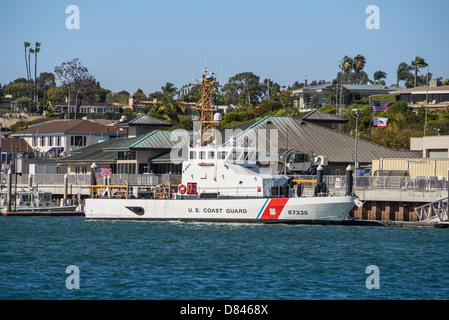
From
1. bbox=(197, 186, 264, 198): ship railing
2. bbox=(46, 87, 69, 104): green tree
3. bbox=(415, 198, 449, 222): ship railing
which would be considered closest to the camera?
bbox=(197, 186, 264, 198): ship railing

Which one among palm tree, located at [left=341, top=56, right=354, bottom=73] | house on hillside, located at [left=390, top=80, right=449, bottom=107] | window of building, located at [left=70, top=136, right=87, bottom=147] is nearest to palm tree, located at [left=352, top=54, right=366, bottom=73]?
palm tree, located at [left=341, top=56, right=354, bottom=73]

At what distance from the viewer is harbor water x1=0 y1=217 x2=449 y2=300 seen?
2765 centimetres

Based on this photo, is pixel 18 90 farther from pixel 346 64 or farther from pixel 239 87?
pixel 346 64

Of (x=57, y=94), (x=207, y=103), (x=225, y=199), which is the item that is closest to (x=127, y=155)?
(x=207, y=103)

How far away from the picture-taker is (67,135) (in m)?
103

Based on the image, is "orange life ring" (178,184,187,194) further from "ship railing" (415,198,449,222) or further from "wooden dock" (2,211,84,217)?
"ship railing" (415,198,449,222)

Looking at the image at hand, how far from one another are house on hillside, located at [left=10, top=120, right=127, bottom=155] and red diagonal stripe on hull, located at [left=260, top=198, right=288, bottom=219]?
5621 cm

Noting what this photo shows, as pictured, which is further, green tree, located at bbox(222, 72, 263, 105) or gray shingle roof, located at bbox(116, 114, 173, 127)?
green tree, located at bbox(222, 72, 263, 105)

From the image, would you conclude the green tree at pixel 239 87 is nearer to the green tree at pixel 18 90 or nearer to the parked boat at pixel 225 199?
the green tree at pixel 18 90

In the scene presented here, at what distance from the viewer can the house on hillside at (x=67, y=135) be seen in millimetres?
103438

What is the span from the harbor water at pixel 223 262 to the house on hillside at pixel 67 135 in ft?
175

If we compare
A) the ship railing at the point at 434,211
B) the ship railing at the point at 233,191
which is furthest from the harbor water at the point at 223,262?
the ship railing at the point at 233,191

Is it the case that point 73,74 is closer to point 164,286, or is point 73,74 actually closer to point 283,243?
point 283,243

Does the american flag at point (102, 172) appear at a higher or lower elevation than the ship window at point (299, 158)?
lower
